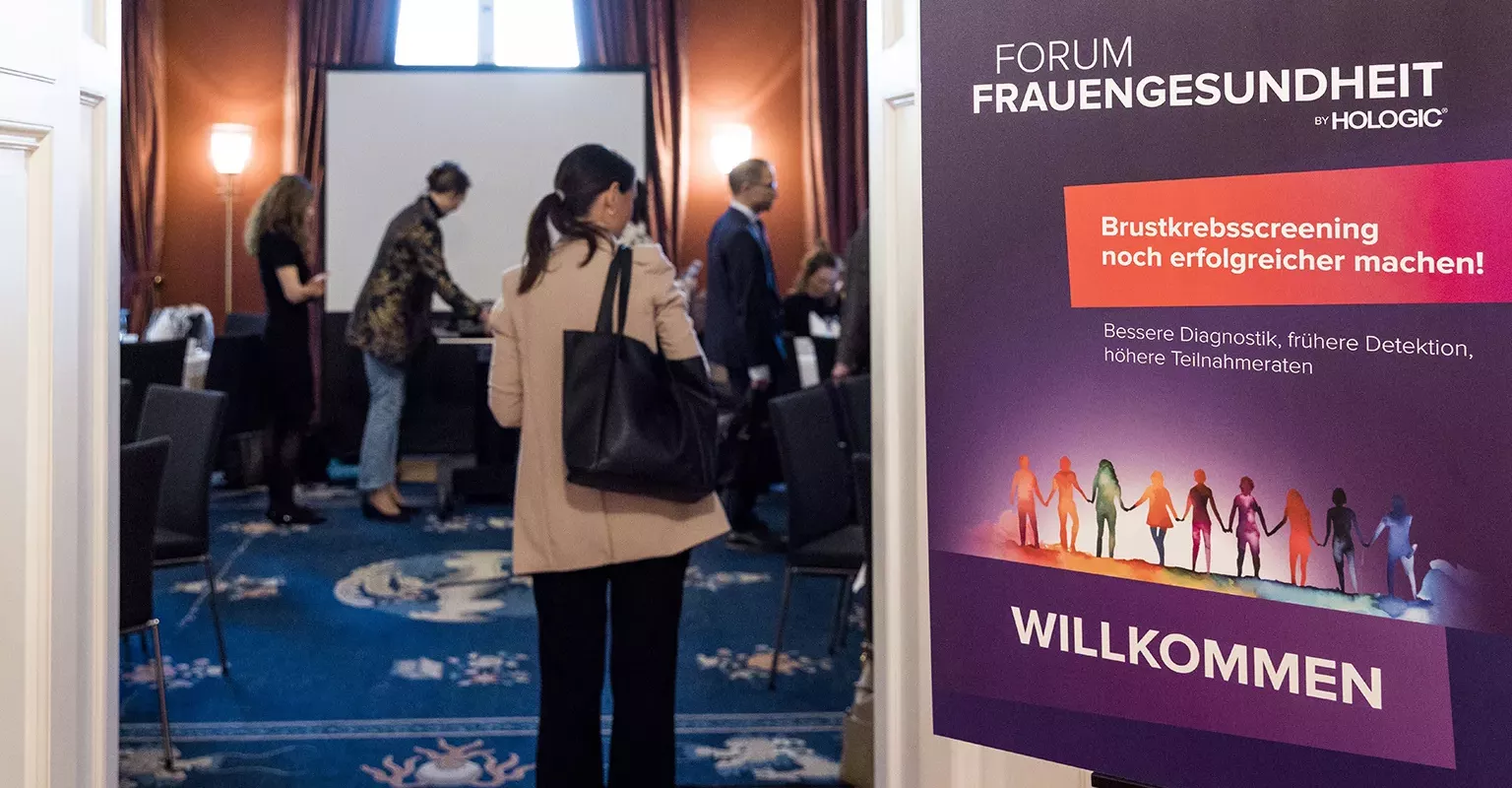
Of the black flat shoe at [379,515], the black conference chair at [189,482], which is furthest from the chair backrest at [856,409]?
the black flat shoe at [379,515]

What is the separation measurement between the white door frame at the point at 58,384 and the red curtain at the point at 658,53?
266 inches

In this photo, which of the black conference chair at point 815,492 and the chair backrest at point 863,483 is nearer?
the chair backrest at point 863,483

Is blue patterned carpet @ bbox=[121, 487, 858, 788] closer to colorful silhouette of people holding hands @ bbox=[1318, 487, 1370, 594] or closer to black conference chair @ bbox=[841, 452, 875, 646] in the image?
black conference chair @ bbox=[841, 452, 875, 646]

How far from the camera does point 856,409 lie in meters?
3.47

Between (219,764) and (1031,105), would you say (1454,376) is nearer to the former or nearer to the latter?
(1031,105)

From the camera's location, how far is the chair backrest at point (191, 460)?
127 inches

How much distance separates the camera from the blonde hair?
498 cm

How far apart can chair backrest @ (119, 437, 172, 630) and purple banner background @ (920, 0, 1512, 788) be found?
74.7 inches

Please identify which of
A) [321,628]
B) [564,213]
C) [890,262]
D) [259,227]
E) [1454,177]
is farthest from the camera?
[259,227]

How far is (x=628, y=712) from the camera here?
2.35m

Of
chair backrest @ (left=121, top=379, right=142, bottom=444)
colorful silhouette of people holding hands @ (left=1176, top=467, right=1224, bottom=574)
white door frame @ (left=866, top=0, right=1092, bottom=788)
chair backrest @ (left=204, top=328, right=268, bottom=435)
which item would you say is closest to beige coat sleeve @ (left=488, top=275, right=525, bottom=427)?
white door frame @ (left=866, top=0, right=1092, bottom=788)

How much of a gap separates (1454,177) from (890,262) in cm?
72

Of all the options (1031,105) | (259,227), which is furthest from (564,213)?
(259,227)

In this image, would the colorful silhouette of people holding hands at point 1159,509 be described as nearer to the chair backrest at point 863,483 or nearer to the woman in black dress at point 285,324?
the chair backrest at point 863,483
